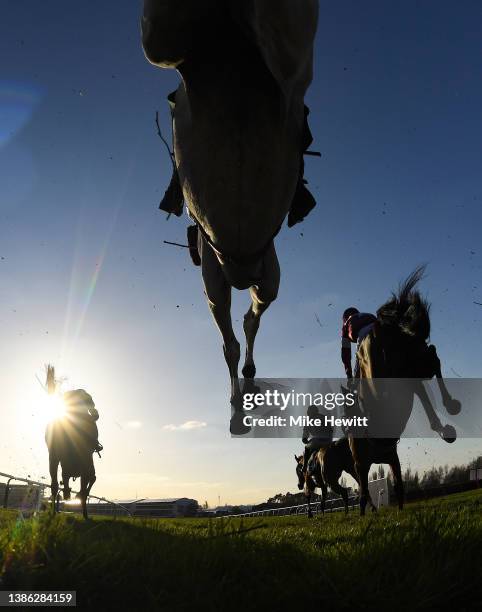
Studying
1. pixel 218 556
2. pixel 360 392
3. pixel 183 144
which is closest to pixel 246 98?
pixel 183 144

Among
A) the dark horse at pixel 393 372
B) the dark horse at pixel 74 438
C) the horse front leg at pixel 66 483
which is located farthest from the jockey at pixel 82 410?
the dark horse at pixel 393 372

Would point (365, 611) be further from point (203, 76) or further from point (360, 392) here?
point (360, 392)

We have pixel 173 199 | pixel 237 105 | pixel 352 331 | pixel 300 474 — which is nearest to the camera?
pixel 237 105

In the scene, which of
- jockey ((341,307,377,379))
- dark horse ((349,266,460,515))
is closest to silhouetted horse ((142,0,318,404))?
dark horse ((349,266,460,515))

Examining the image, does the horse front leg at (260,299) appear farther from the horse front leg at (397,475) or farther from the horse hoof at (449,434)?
the horse front leg at (397,475)

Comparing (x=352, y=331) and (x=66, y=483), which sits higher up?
(x=352, y=331)

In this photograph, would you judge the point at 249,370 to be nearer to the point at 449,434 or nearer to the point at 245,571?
the point at 449,434

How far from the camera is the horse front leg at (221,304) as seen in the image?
15.7 ft

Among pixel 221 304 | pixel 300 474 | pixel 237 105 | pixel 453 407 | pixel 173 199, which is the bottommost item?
pixel 300 474

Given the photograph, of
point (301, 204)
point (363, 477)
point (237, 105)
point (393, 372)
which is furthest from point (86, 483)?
point (237, 105)

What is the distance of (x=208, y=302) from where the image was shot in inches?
196

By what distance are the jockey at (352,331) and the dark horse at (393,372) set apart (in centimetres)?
43

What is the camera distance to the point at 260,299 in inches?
205

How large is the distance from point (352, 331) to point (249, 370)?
3589 mm
